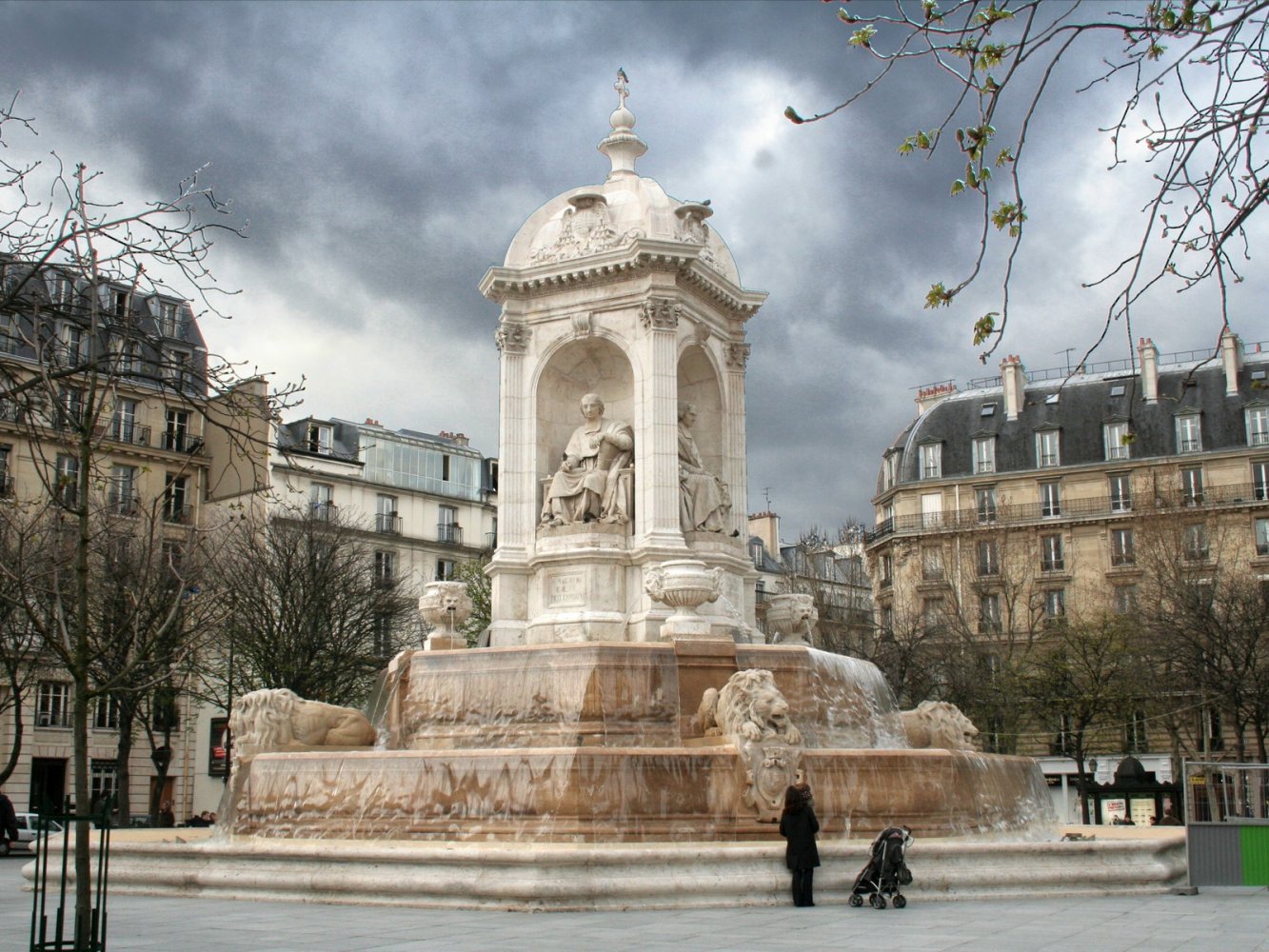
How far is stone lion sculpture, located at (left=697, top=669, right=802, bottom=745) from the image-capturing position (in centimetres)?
1644

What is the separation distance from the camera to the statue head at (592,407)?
23469 mm

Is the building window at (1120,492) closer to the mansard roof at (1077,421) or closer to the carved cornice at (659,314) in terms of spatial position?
the mansard roof at (1077,421)

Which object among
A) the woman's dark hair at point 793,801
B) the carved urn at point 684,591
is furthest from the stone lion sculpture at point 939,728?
the woman's dark hair at point 793,801

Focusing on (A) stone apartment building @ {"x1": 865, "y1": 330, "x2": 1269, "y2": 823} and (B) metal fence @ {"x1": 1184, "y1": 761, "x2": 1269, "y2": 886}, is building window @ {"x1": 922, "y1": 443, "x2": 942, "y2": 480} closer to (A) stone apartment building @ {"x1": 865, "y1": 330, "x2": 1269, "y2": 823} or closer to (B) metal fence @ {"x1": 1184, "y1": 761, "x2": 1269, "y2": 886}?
(A) stone apartment building @ {"x1": 865, "y1": 330, "x2": 1269, "y2": 823}

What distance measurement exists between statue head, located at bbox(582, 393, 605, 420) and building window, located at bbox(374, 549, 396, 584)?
2783cm

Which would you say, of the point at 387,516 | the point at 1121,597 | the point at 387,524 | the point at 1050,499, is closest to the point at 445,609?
the point at 387,516

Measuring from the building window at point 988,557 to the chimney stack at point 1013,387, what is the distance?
379 inches

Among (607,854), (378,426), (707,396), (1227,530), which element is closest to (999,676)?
(1227,530)

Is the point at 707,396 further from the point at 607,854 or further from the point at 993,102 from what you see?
the point at 993,102

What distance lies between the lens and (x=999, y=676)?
51281 millimetres

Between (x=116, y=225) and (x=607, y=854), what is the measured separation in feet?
24.2

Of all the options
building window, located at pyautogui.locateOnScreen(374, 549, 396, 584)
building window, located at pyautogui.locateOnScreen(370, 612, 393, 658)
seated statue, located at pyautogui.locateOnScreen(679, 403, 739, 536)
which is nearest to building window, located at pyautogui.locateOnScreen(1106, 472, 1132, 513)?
building window, located at pyautogui.locateOnScreen(374, 549, 396, 584)

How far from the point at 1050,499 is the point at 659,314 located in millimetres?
53197

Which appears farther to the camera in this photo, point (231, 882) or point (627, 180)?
point (627, 180)
